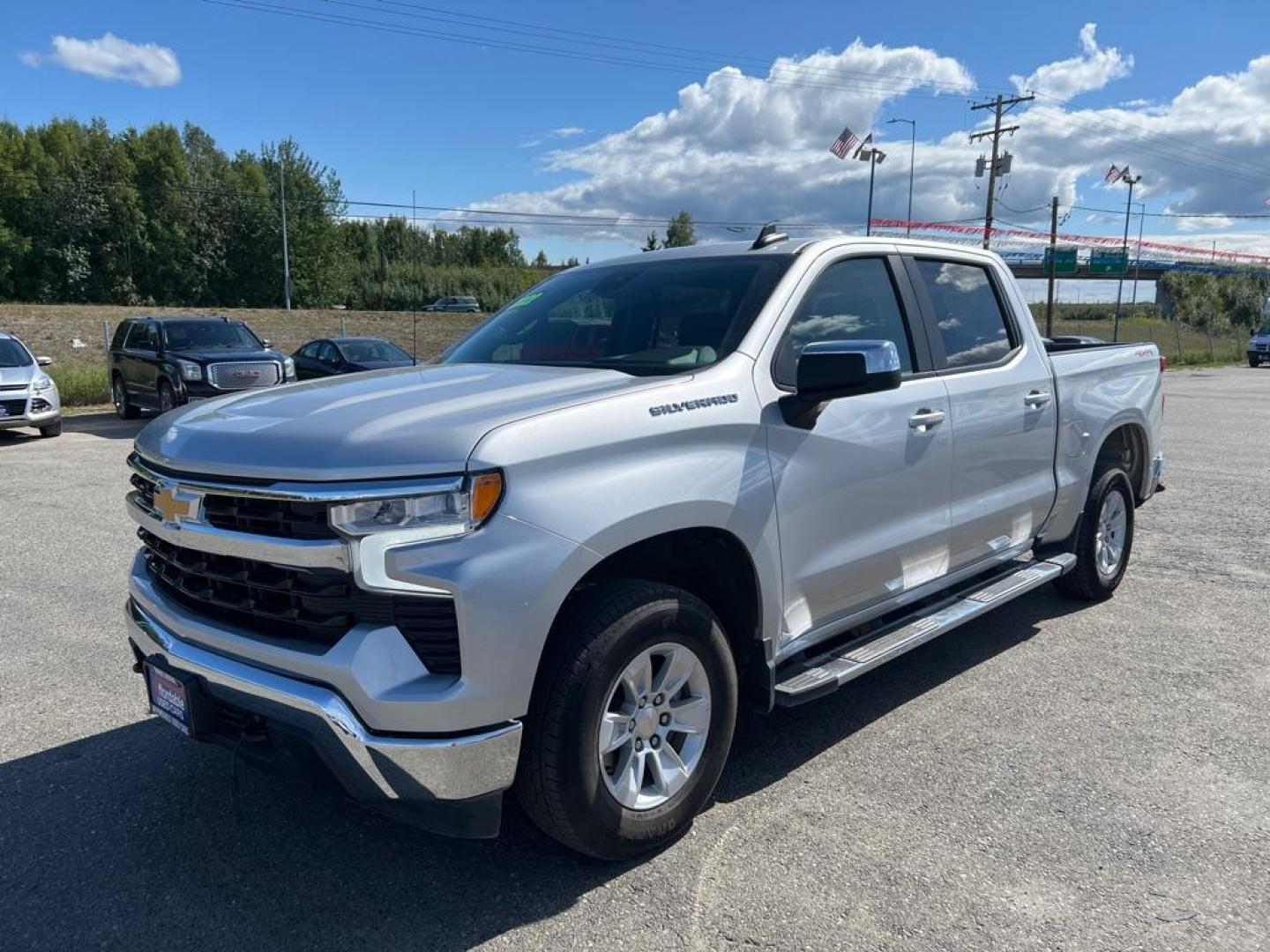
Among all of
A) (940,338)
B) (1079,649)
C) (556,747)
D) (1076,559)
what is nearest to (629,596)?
(556,747)

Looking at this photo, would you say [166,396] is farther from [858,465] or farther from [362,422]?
[858,465]

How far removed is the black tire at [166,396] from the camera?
15102mm

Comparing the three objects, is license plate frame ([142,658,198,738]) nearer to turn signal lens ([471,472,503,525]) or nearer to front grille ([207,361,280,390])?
turn signal lens ([471,472,503,525])

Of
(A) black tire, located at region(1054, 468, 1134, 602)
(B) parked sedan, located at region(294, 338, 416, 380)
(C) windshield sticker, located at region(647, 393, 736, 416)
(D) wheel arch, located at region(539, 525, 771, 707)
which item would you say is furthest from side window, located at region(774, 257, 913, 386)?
(B) parked sedan, located at region(294, 338, 416, 380)

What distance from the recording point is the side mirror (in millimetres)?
3018

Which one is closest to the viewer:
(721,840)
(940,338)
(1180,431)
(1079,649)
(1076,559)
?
(721,840)

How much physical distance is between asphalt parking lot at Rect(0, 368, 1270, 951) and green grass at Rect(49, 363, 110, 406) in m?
17.2

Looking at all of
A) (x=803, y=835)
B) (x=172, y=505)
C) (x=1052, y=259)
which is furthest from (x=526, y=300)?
(x=1052, y=259)

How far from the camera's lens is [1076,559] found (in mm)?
5340

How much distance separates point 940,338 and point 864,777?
1.94 metres

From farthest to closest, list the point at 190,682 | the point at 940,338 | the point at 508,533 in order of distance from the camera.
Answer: the point at 940,338, the point at 190,682, the point at 508,533

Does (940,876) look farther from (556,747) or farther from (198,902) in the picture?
(198,902)

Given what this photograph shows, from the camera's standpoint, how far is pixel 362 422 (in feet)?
8.64

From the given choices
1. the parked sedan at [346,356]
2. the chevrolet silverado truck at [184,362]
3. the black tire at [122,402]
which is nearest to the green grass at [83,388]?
the black tire at [122,402]
